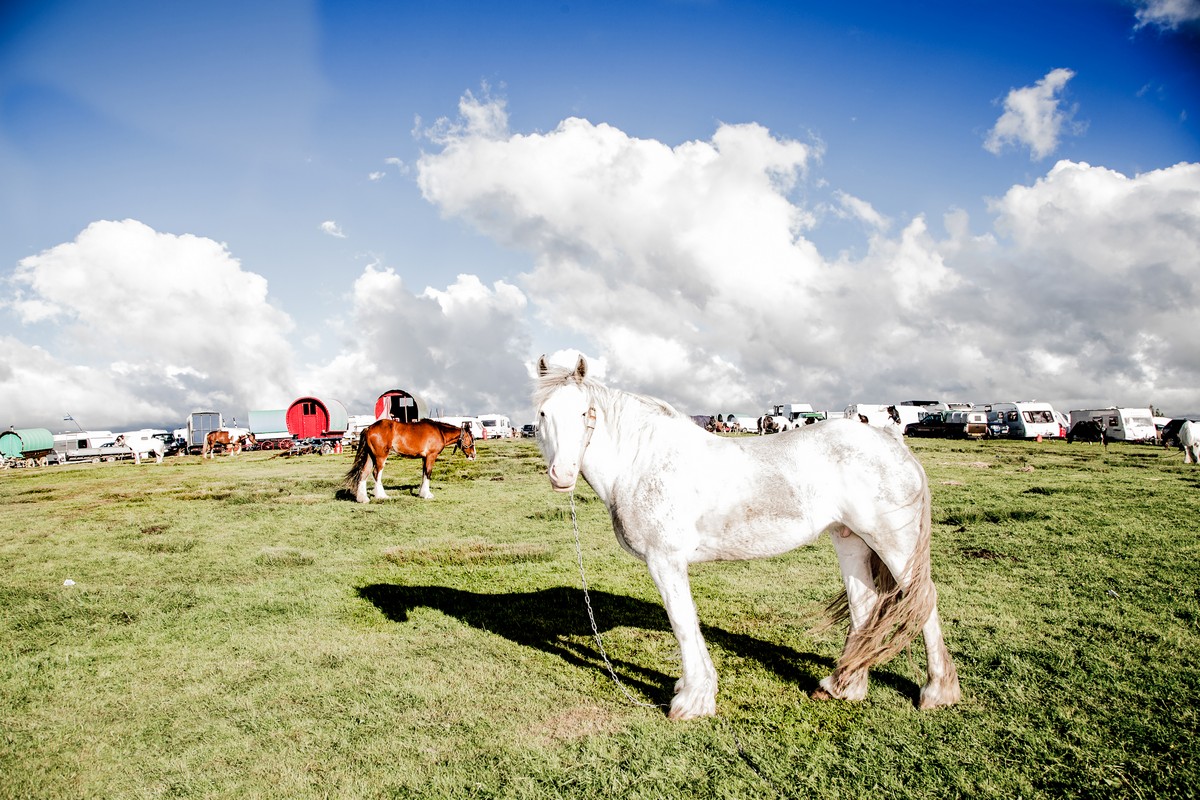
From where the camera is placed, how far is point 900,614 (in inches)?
160

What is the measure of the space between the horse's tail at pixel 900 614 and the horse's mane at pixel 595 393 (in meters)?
1.90

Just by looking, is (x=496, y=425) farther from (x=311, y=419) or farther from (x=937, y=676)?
(x=937, y=676)

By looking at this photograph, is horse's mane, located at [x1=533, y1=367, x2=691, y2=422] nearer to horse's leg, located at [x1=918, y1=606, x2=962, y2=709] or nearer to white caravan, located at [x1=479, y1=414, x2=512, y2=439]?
horse's leg, located at [x1=918, y1=606, x2=962, y2=709]

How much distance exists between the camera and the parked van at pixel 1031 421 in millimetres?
49531

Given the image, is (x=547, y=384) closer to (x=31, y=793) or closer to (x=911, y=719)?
(x=911, y=719)

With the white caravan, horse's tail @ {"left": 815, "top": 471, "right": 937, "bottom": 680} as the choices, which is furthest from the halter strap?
the white caravan

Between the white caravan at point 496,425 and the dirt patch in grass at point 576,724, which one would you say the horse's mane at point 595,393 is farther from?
the white caravan at point 496,425

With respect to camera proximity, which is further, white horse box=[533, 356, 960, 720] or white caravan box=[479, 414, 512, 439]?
white caravan box=[479, 414, 512, 439]

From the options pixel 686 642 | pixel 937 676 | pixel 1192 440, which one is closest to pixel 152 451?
pixel 686 642

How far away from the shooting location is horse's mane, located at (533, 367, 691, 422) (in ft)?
14.2

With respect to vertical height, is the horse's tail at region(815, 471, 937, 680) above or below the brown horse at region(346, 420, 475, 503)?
below

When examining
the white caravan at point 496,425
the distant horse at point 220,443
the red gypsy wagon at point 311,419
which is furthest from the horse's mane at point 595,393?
the white caravan at point 496,425

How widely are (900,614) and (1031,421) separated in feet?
192

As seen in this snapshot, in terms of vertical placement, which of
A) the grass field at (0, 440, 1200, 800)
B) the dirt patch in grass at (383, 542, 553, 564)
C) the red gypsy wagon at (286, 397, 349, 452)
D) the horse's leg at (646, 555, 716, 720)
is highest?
the red gypsy wagon at (286, 397, 349, 452)
